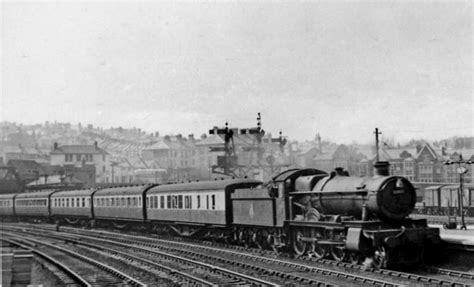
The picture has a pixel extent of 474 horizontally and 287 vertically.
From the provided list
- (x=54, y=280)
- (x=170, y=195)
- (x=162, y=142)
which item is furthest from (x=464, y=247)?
(x=162, y=142)

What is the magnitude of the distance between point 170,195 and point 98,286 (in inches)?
539

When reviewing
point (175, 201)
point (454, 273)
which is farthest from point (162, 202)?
point (454, 273)

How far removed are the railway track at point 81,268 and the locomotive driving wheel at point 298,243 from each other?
5795 millimetres

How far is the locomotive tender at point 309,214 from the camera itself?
15.8 metres

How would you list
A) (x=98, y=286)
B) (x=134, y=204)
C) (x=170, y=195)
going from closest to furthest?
(x=98, y=286) → (x=170, y=195) → (x=134, y=204)

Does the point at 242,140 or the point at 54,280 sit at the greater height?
the point at 242,140

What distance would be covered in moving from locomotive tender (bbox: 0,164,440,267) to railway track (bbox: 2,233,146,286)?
18.4 feet

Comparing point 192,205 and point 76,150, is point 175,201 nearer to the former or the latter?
point 192,205

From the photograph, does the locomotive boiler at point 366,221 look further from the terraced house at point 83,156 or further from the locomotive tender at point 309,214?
the terraced house at point 83,156

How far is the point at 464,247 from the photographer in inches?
624

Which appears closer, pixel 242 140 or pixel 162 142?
pixel 242 140

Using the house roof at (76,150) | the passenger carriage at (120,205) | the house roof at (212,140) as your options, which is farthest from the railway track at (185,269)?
the house roof at (76,150)

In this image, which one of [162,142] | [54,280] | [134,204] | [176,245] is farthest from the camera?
[162,142]

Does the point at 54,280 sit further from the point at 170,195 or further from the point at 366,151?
the point at 366,151
